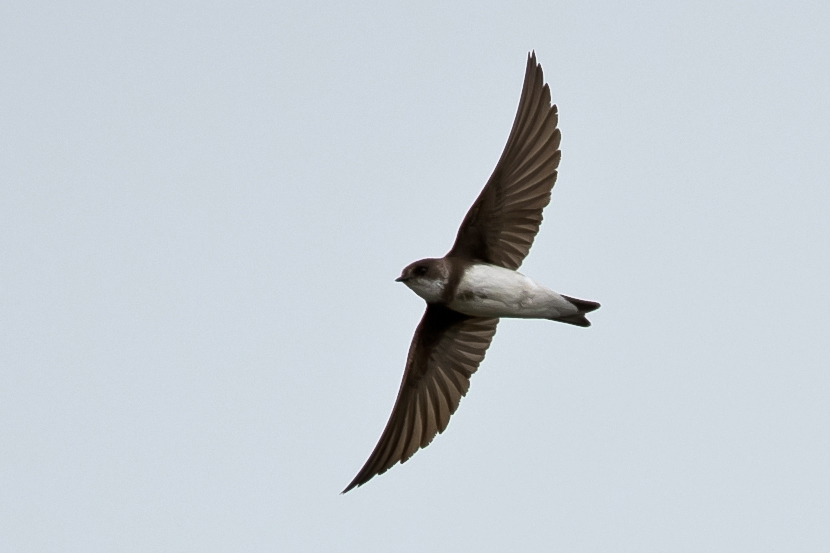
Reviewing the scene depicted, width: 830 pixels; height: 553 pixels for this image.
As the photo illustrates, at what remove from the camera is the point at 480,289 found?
33.4ft

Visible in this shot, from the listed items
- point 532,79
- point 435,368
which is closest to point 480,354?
point 435,368

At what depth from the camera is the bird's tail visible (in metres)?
10.2

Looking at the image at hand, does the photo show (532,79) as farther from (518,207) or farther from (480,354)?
(480,354)

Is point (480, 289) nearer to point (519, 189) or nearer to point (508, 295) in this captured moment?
point (508, 295)

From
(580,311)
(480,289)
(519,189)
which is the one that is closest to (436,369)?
(480,289)

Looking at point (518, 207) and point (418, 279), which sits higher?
point (518, 207)

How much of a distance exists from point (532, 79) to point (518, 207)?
90 cm

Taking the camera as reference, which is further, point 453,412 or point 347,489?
point 453,412

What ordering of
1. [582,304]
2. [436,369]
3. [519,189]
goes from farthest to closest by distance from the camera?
[436,369] → [519,189] → [582,304]

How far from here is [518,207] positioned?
34.3ft

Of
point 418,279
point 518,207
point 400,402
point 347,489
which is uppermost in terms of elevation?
point 518,207

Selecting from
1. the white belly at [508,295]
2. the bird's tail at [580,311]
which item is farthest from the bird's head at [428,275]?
the bird's tail at [580,311]

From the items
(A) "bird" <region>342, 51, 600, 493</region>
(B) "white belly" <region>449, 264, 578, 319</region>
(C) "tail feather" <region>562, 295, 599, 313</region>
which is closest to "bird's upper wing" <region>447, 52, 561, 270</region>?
(A) "bird" <region>342, 51, 600, 493</region>

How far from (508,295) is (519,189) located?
800 mm
